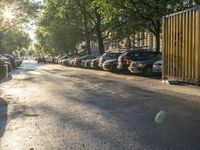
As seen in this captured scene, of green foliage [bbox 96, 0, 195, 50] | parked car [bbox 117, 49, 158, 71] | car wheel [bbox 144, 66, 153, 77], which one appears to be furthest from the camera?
green foliage [bbox 96, 0, 195, 50]

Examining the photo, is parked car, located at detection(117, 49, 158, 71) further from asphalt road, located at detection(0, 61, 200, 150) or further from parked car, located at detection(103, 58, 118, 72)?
asphalt road, located at detection(0, 61, 200, 150)

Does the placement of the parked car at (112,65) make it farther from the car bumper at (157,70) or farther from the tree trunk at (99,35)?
the tree trunk at (99,35)

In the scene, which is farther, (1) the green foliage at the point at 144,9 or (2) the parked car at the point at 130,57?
(1) the green foliage at the point at 144,9

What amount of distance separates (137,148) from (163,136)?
107cm

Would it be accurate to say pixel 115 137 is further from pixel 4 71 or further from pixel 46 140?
pixel 4 71

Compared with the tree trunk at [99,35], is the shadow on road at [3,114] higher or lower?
lower

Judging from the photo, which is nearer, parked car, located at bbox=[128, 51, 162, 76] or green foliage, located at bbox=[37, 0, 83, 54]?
parked car, located at bbox=[128, 51, 162, 76]

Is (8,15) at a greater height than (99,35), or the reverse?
(8,15)

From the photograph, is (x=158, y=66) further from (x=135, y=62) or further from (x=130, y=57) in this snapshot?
(x=130, y=57)

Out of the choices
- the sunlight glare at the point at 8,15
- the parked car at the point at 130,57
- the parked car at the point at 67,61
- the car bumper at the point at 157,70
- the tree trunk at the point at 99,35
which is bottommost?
the parked car at the point at 67,61

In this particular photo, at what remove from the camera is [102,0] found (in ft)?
110

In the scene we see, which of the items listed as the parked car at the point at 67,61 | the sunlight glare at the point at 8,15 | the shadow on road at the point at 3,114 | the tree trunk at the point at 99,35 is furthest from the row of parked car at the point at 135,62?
the sunlight glare at the point at 8,15

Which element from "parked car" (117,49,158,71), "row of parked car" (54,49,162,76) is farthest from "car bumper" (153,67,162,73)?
"parked car" (117,49,158,71)

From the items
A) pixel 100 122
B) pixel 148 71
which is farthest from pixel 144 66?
pixel 100 122
